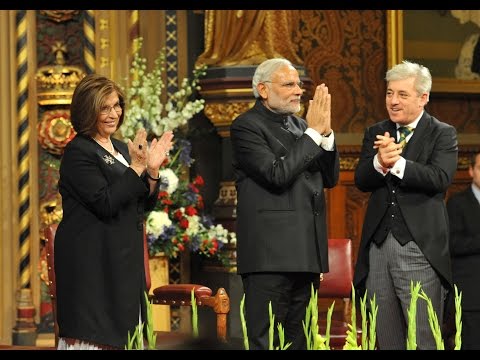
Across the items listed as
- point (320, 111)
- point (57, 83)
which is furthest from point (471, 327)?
point (57, 83)

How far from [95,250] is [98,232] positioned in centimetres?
6

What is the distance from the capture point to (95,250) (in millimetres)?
3830

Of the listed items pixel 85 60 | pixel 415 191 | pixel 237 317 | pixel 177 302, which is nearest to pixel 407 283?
pixel 415 191

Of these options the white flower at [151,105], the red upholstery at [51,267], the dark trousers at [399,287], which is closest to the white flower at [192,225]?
the white flower at [151,105]

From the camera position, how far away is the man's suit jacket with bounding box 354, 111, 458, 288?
4.16 metres

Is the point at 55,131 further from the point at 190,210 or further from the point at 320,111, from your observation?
the point at 320,111

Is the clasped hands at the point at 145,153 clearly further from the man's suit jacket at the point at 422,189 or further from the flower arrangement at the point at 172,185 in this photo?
the flower arrangement at the point at 172,185

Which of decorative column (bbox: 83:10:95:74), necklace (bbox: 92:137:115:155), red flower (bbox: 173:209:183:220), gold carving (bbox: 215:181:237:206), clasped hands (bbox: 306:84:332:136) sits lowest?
red flower (bbox: 173:209:183:220)

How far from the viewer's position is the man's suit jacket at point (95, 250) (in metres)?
3.80

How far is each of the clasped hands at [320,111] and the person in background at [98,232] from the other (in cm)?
61

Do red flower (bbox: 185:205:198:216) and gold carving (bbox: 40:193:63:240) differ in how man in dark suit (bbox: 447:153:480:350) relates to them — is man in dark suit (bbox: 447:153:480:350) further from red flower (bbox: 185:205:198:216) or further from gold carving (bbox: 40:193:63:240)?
gold carving (bbox: 40:193:63:240)

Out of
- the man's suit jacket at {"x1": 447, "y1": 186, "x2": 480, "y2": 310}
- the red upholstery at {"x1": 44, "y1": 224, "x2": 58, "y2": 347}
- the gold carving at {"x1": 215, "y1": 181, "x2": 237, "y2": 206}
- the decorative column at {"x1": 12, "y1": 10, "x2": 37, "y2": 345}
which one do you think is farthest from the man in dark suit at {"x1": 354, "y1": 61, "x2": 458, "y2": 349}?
the decorative column at {"x1": 12, "y1": 10, "x2": 37, "y2": 345}

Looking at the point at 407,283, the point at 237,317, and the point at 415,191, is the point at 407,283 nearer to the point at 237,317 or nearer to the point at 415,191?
the point at 415,191

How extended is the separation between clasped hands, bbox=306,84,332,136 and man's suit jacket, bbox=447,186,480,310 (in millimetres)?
1232
